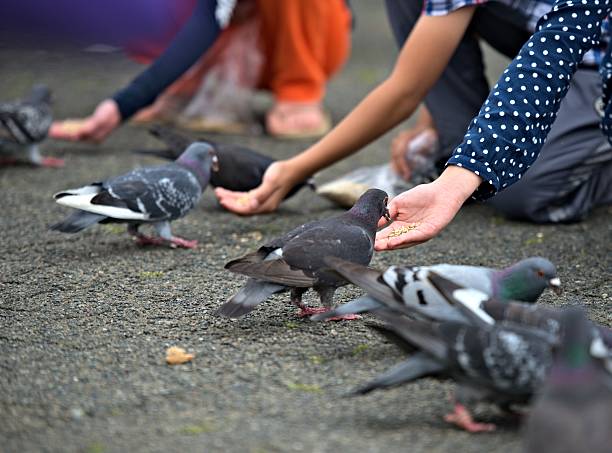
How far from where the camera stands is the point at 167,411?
2.54 metres

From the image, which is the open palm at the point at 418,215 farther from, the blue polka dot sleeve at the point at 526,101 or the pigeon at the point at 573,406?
the pigeon at the point at 573,406

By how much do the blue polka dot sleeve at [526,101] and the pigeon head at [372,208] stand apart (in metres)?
0.39

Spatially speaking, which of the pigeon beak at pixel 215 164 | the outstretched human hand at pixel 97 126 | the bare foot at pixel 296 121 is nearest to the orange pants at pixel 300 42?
the bare foot at pixel 296 121

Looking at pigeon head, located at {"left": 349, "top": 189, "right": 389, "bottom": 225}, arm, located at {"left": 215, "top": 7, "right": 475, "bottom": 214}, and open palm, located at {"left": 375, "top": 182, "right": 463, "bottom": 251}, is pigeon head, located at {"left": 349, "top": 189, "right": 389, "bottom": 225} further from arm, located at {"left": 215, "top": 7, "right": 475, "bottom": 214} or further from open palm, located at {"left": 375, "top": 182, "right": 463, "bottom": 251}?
arm, located at {"left": 215, "top": 7, "right": 475, "bottom": 214}

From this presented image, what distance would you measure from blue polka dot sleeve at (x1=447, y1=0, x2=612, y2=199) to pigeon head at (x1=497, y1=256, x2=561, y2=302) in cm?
32

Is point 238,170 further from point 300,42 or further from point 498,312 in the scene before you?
point 498,312

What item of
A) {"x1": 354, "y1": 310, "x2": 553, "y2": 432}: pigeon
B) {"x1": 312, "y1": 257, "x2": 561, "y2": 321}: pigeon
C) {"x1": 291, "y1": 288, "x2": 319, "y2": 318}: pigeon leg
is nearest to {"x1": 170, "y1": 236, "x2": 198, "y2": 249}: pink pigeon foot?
{"x1": 291, "y1": 288, "x2": 319, "y2": 318}: pigeon leg

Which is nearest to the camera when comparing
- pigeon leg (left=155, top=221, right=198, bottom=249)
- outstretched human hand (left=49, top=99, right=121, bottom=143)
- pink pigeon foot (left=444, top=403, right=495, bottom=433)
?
pink pigeon foot (left=444, top=403, right=495, bottom=433)

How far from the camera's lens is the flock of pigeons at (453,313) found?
2.05m

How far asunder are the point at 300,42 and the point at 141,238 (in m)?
2.50

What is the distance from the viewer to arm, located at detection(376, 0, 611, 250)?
298 centimetres

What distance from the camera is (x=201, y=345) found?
9.89 ft

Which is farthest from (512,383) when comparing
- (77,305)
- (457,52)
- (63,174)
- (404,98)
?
(63,174)

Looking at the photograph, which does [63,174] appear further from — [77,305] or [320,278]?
[320,278]
